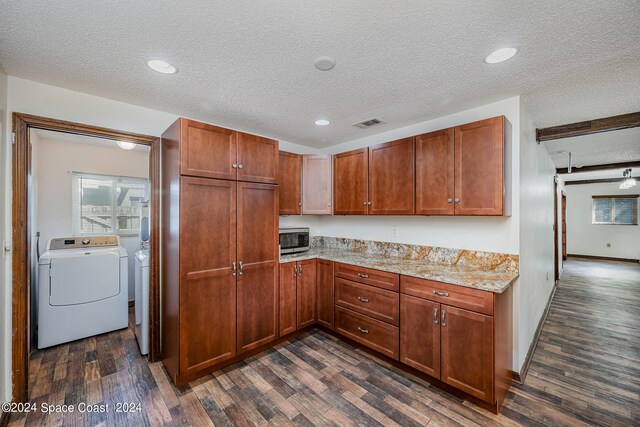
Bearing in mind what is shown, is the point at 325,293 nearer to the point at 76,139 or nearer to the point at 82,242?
the point at 82,242

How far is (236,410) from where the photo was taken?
1996 millimetres

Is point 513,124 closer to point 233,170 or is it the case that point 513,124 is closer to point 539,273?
point 539,273

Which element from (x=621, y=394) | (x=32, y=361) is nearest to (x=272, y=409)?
(x=32, y=361)

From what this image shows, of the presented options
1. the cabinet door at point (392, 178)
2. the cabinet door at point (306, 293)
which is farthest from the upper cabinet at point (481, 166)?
the cabinet door at point (306, 293)

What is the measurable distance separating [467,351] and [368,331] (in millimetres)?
929

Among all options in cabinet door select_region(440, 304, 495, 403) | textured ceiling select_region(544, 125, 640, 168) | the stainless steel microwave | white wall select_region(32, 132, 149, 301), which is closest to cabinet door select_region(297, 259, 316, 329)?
the stainless steel microwave

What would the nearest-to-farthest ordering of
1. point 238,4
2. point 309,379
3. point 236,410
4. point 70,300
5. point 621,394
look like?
1. point 238,4
2. point 236,410
3. point 621,394
4. point 309,379
5. point 70,300

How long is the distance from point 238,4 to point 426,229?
2.64m

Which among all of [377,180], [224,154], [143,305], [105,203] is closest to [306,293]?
[377,180]

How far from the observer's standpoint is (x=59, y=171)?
3.73m

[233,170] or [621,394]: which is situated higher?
[233,170]

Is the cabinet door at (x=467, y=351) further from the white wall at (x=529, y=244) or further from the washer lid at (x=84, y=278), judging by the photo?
the washer lid at (x=84, y=278)

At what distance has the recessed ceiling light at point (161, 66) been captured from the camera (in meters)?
1.83

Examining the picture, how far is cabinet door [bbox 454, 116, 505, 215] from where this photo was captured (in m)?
2.20
